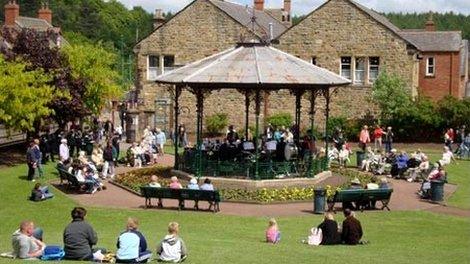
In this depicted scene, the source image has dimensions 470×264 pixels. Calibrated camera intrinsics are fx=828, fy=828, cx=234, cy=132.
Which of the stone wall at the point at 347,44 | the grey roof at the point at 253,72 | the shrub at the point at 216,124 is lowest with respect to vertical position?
the shrub at the point at 216,124

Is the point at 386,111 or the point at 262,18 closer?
the point at 386,111

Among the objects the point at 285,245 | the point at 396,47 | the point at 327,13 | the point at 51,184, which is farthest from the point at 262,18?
the point at 285,245

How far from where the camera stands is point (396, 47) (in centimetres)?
5156

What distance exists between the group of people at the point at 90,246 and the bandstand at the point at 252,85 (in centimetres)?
1278

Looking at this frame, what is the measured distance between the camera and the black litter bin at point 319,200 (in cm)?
2491

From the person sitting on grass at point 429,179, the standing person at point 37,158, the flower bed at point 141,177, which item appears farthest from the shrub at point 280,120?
the standing person at point 37,158

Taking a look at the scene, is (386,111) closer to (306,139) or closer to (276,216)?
(306,139)

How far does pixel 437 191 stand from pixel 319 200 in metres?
5.12

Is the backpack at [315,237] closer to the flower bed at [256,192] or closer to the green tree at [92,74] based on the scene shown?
the flower bed at [256,192]

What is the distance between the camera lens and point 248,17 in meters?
57.2

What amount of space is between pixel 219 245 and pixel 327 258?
2841mm

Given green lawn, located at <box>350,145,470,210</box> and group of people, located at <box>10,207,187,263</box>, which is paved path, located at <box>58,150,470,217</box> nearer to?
green lawn, located at <box>350,145,470,210</box>

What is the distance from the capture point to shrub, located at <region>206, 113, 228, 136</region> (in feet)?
173

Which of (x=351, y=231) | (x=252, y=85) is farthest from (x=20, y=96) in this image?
(x=351, y=231)
